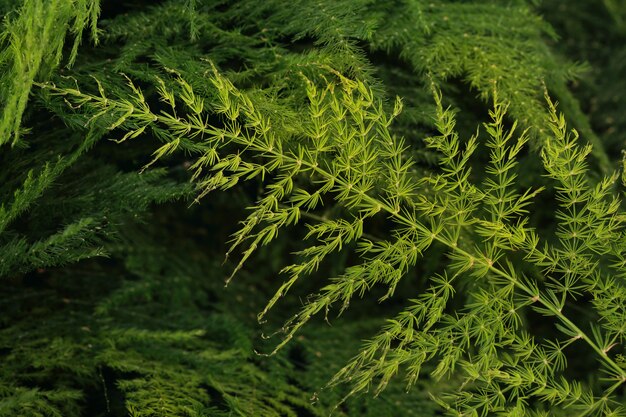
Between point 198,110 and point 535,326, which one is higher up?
point 198,110

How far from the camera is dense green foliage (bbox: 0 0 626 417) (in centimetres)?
78

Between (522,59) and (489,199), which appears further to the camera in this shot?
(522,59)

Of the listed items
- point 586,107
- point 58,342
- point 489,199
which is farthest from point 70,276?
point 586,107

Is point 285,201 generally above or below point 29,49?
below

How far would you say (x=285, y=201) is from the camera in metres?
0.94

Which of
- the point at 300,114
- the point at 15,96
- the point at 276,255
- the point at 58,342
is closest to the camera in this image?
the point at 15,96

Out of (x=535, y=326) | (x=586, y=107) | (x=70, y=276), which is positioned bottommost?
(x=535, y=326)

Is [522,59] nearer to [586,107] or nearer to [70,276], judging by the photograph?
[586,107]

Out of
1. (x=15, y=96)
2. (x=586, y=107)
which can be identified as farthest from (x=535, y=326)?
(x=15, y=96)

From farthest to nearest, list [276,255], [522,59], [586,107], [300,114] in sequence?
1. [586,107]
2. [276,255]
3. [522,59]
4. [300,114]

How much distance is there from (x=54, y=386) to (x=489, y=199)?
0.65m

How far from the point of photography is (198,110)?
→ 762 mm

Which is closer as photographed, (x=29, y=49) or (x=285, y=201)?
(x=29, y=49)

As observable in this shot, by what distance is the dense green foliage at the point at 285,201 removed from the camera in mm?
781
